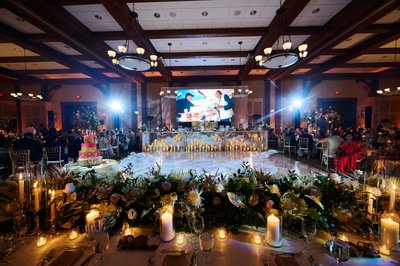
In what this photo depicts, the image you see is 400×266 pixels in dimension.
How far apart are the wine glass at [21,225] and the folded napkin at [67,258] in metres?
0.47

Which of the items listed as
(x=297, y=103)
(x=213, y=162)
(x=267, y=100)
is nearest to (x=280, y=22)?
(x=213, y=162)

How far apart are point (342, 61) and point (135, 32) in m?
8.55

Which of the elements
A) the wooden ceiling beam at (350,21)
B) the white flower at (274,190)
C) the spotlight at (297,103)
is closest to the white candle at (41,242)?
the white flower at (274,190)

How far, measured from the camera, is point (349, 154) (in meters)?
5.22

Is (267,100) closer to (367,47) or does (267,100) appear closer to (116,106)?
(367,47)

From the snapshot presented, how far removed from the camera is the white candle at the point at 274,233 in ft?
4.56

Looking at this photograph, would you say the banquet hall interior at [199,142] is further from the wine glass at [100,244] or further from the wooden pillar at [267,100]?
the wooden pillar at [267,100]

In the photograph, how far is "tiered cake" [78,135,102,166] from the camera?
3496 mm

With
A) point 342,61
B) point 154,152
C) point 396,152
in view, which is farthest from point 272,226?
point 342,61

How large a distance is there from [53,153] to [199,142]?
5068 millimetres

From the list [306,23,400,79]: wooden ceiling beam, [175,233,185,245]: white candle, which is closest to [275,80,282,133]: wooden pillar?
[306,23,400,79]: wooden ceiling beam

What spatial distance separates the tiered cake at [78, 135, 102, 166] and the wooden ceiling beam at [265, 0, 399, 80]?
258 inches

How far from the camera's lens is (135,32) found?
5734 mm

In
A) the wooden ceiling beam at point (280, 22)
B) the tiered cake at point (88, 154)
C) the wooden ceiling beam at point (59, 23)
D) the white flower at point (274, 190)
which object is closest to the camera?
the white flower at point (274, 190)
